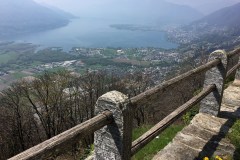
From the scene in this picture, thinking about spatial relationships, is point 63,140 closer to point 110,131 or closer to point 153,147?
point 110,131

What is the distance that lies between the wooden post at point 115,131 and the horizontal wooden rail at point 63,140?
94 mm

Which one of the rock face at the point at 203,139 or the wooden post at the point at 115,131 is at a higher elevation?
the wooden post at the point at 115,131

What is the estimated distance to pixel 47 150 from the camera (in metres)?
2.15

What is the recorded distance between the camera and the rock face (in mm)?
4691

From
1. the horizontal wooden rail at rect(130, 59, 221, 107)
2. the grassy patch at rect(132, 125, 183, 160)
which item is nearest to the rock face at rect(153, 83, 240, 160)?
the grassy patch at rect(132, 125, 183, 160)

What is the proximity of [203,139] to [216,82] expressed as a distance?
160 cm

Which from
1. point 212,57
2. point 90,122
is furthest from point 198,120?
point 90,122

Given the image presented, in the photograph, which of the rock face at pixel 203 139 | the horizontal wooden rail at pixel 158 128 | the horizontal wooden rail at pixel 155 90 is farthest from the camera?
the rock face at pixel 203 139

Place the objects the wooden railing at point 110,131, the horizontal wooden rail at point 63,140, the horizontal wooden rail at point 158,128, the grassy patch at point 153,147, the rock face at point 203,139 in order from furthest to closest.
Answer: the grassy patch at point 153,147
the rock face at point 203,139
the horizontal wooden rail at point 158,128
the wooden railing at point 110,131
the horizontal wooden rail at point 63,140

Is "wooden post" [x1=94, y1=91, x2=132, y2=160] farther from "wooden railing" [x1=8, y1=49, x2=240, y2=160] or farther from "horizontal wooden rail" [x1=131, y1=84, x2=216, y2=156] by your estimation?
"horizontal wooden rail" [x1=131, y1=84, x2=216, y2=156]

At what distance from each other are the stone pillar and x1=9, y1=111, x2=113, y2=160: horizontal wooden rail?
4.03 meters

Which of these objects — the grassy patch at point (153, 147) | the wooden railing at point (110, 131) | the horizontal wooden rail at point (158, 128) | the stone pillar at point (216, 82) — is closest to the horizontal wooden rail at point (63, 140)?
the wooden railing at point (110, 131)

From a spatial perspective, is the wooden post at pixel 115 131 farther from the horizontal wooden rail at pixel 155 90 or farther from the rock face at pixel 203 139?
the rock face at pixel 203 139

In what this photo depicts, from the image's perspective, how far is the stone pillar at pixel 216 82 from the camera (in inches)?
241
